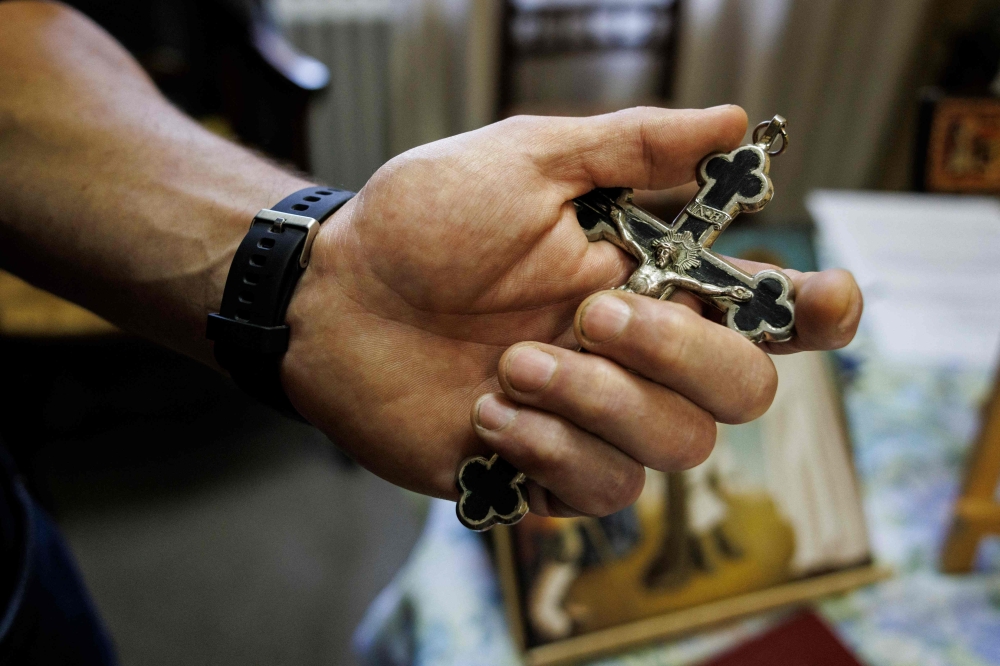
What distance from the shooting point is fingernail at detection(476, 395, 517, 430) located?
1.54ft

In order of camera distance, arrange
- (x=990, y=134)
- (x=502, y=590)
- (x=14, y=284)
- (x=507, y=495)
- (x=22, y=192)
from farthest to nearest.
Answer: (x=14, y=284)
(x=990, y=134)
(x=502, y=590)
(x=22, y=192)
(x=507, y=495)

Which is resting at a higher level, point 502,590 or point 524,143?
point 524,143

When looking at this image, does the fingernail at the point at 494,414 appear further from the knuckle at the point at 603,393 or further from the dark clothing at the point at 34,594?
the dark clothing at the point at 34,594

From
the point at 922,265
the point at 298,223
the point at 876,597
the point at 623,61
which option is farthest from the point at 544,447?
the point at 623,61

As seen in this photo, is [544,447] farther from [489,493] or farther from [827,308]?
[827,308]

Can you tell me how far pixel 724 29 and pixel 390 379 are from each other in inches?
76.5

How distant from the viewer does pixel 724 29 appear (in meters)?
2.06

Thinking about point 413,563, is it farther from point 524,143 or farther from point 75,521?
point 75,521

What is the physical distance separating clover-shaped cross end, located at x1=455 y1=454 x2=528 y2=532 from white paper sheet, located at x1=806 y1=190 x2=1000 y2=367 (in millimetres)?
704

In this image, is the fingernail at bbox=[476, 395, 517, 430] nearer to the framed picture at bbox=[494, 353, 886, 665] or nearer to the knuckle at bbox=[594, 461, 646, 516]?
the knuckle at bbox=[594, 461, 646, 516]

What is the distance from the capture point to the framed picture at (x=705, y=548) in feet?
2.36

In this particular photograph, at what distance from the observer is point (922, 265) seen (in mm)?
1079

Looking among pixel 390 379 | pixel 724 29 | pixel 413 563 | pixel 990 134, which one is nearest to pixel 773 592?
pixel 413 563

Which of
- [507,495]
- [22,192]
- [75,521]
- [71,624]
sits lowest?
[75,521]
